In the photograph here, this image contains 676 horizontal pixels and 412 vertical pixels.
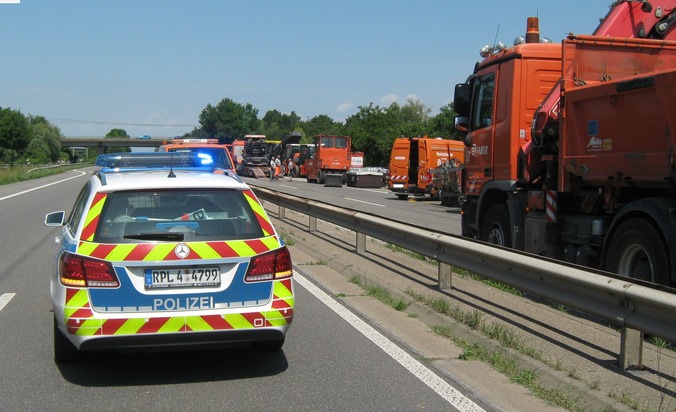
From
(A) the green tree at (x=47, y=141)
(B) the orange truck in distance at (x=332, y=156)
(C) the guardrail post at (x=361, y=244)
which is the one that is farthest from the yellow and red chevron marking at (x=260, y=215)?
(A) the green tree at (x=47, y=141)

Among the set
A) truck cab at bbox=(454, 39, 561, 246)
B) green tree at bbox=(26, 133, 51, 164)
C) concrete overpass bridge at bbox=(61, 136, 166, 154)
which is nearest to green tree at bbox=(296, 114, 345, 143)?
concrete overpass bridge at bbox=(61, 136, 166, 154)

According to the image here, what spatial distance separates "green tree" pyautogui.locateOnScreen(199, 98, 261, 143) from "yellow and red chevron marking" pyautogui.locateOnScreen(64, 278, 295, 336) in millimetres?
158668

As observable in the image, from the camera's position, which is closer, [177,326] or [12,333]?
[177,326]

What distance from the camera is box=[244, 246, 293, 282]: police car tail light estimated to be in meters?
5.69

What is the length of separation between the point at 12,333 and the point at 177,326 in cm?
272

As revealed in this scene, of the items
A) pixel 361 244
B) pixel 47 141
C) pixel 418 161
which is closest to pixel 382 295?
pixel 361 244

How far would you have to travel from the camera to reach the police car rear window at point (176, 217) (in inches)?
222

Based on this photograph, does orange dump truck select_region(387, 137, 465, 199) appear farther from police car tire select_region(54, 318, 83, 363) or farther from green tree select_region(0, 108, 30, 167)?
green tree select_region(0, 108, 30, 167)

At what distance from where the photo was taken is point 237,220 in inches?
237

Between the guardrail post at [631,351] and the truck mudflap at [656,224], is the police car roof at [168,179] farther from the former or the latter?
the truck mudflap at [656,224]

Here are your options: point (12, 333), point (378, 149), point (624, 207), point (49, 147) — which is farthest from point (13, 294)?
point (49, 147)

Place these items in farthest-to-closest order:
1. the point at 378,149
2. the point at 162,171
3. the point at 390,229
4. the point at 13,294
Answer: the point at 378,149
the point at 390,229
the point at 13,294
the point at 162,171

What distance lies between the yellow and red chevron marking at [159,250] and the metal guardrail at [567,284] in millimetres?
2586

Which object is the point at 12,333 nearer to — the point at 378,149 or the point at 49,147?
the point at 378,149
